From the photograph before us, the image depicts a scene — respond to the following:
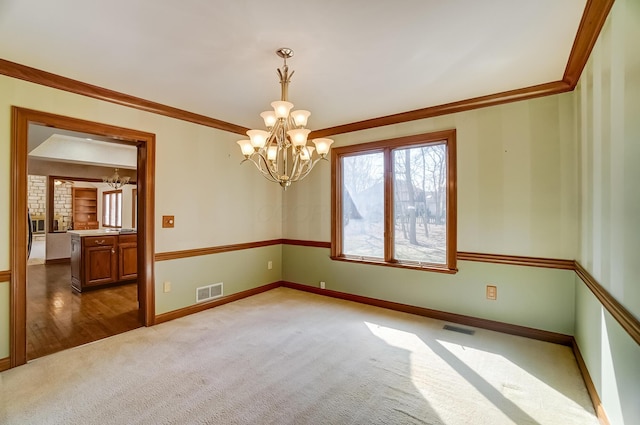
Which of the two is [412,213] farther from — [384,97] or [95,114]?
[95,114]

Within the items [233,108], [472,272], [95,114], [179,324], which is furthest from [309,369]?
[95,114]

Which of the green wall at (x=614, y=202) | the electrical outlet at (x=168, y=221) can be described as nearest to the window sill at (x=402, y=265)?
the green wall at (x=614, y=202)

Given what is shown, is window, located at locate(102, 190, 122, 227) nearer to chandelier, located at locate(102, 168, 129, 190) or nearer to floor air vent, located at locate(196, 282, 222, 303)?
chandelier, located at locate(102, 168, 129, 190)

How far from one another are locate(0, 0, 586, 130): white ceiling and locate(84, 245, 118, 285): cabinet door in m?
3.12

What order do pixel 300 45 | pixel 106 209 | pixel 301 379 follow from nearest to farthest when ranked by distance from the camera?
pixel 300 45 → pixel 301 379 → pixel 106 209

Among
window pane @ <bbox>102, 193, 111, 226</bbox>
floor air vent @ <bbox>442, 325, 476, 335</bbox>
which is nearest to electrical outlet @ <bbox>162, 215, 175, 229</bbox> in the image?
floor air vent @ <bbox>442, 325, 476, 335</bbox>

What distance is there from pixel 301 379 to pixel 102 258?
4.35 m

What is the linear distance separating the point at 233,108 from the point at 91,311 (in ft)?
10.3

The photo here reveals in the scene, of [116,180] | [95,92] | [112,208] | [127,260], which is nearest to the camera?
[95,92]

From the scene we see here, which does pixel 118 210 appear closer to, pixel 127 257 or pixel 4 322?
pixel 127 257

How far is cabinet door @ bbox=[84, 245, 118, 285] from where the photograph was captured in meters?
4.80

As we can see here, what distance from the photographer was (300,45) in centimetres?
218

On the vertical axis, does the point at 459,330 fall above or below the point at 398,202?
below

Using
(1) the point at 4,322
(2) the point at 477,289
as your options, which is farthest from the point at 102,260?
(2) the point at 477,289
